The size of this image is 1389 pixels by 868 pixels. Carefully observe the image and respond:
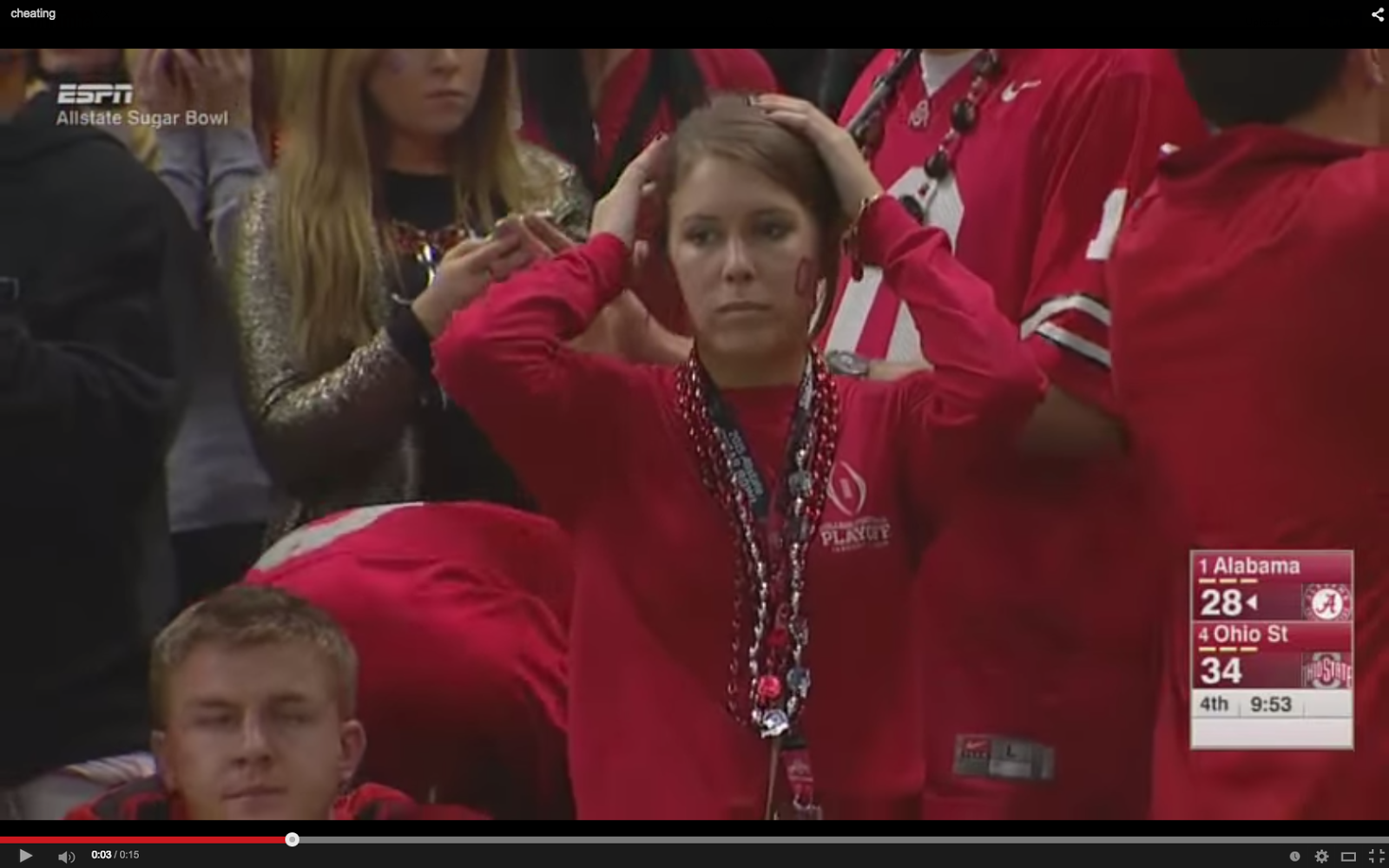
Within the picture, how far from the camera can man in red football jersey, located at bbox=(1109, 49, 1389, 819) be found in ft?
9.64

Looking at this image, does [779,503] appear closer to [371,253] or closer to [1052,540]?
[1052,540]

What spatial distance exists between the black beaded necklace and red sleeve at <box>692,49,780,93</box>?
0.37 ft

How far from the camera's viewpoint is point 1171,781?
297cm

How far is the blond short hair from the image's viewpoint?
9.77 feet

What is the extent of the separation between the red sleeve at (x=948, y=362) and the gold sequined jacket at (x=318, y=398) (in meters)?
0.36

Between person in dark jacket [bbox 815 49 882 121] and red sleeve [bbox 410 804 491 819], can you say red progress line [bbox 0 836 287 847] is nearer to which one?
red sleeve [bbox 410 804 491 819]

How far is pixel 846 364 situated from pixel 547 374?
34cm

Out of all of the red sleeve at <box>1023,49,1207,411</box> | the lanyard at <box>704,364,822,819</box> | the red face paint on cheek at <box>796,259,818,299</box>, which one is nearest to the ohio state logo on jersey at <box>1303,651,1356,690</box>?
the red sleeve at <box>1023,49,1207,411</box>

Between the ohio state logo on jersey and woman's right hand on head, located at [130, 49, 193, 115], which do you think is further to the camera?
woman's right hand on head, located at [130, 49, 193, 115]

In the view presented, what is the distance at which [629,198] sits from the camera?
9.88 feet

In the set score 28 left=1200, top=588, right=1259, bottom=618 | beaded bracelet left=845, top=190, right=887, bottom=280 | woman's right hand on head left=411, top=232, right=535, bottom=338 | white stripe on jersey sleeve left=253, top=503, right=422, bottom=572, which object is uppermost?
beaded bracelet left=845, top=190, right=887, bottom=280

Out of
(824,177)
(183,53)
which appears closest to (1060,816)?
(824,177)

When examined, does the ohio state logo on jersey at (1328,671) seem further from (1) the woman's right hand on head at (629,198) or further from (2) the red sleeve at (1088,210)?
(1) the woman's right hand on head at (629,198)

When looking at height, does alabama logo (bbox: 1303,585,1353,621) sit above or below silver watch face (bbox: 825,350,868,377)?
below
